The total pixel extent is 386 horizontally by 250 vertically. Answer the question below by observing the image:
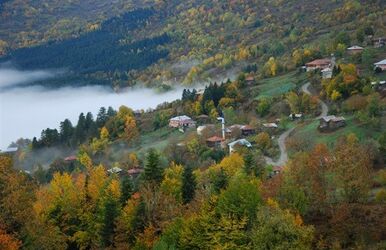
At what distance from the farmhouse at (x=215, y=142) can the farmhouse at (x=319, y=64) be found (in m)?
35.9

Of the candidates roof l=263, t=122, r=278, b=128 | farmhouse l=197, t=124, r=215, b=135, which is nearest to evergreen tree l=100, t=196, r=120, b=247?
roof l=263, t=122, r=278, b=128

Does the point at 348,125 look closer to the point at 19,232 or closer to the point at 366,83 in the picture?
the point at 366,83

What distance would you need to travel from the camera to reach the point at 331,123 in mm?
84062

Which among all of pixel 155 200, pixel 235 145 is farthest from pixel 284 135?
pixel 155 200

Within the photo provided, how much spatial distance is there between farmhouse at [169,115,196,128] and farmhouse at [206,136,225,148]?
59.6 ft

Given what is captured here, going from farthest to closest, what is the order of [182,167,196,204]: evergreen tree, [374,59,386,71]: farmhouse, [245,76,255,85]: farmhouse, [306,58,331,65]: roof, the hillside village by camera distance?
[245,76,255,85]: farmhouse < [306,58,331,65]: roof < [374,59,386,71]: farmhouse < [182,167,196,204]: evergreen tree < the hillside village

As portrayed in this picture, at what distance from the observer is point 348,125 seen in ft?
270

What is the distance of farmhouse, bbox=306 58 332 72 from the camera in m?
124

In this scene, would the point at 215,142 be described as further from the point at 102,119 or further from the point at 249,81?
the point at 102,119

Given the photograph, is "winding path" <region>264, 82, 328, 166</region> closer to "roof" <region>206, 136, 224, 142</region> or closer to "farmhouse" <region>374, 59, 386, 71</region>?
"roof" <region>206, 136, 224, 142</region>

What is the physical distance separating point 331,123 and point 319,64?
43434mm

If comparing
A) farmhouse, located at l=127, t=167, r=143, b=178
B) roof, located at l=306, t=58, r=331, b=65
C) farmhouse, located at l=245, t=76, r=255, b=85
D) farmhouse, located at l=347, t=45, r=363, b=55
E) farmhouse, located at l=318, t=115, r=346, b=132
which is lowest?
farmhouse, located at l=127, t=167, r=143, b=178

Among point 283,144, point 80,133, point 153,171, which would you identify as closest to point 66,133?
point 80,133

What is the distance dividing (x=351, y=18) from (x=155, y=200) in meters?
146
